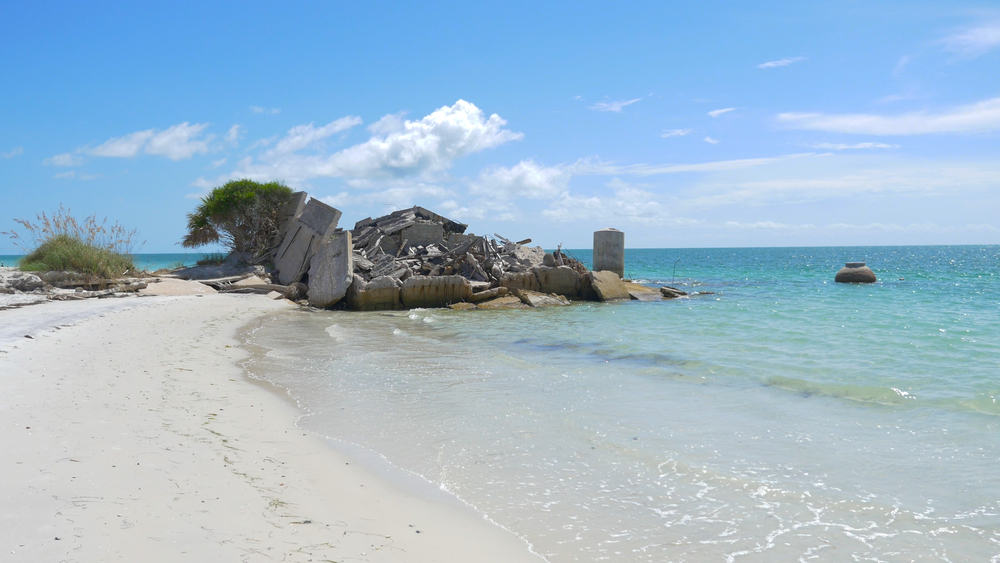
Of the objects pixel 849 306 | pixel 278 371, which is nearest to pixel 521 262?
pixel 849 306

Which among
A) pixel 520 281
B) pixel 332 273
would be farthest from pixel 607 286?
pixel 332 273

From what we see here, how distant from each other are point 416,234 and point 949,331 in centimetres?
1530

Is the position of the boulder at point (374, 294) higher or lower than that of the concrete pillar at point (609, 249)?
lower

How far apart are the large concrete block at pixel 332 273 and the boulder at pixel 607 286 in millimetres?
7681

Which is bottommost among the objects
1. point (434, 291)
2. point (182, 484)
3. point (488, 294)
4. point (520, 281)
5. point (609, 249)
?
point (182, 484)

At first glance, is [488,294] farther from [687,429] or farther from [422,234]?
[687,429]

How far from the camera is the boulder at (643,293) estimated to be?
21.5m

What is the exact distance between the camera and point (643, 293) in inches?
872

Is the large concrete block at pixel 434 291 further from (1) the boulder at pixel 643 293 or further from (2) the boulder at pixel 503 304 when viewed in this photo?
(1) the boulder at pixel 643 293

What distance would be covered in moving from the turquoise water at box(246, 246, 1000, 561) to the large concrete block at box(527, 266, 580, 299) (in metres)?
7.14

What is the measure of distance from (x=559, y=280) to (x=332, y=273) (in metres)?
7.07

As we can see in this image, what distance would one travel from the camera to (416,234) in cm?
2205

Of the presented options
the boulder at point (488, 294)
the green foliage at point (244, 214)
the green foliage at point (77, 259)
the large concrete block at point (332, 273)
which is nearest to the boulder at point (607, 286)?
the boulder at point (488, 294)

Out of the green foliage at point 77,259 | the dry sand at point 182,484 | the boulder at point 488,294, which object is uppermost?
the green foliage at point 77,259
